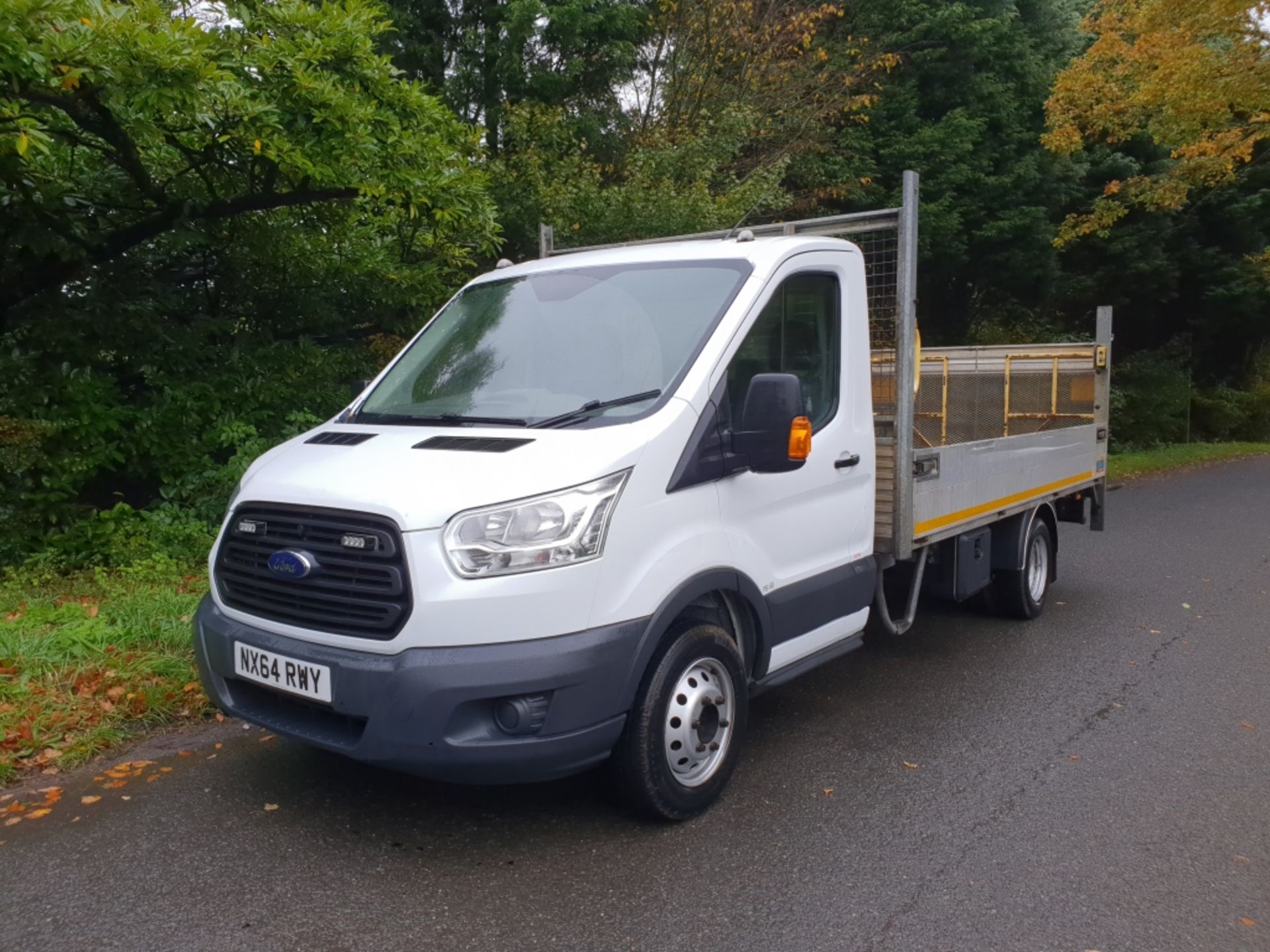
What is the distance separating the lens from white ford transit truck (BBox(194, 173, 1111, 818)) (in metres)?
3.50

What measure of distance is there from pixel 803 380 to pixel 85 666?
3.90 metres

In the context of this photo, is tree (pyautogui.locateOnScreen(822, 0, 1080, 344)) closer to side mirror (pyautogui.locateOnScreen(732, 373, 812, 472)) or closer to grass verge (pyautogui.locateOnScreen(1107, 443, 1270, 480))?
grass verge (pyautogui.locateOnScreen(1107, 443, 1270, 480))

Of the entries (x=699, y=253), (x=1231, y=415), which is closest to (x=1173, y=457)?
(x=1231, y=415)

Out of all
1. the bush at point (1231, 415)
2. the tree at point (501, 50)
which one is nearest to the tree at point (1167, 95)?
the bush at point (1231, 415)

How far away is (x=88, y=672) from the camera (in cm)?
539

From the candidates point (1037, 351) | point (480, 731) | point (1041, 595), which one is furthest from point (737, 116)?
point (480, 731)

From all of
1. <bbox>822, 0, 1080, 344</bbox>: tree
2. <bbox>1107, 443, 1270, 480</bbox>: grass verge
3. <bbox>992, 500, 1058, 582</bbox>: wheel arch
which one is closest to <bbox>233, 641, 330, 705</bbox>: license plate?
<bbox>992, 500, 1058, 582</bbox>: wheel arch

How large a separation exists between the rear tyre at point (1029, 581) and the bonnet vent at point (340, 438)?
4745mm

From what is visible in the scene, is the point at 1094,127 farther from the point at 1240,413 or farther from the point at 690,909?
the point at 690,909

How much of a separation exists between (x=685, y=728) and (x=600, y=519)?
970 mm

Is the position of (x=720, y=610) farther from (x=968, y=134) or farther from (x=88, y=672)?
(x=968, y=134)

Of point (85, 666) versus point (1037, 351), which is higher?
point (1037, 351)

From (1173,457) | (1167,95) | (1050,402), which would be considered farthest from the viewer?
(1173,457)

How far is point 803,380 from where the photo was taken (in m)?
4.72
